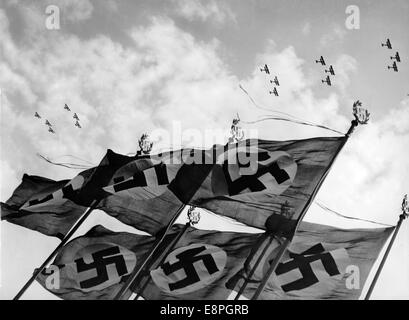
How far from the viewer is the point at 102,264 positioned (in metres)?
15.6

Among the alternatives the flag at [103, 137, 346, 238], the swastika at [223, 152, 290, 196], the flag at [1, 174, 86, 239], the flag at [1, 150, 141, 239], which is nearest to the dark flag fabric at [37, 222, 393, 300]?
the flag at [1, 174, 86, 239]

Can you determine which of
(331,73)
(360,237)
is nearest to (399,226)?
(360,237)

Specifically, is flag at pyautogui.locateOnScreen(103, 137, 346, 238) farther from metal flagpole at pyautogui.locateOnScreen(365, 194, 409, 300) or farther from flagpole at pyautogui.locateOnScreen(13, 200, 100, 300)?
metal flagpole at pyautogui.locateOnScreen(365, 194, 409, 300)

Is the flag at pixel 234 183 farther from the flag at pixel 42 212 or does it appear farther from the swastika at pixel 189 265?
the flag at pixel 42 212

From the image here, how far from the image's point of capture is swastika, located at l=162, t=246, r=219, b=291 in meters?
14.6

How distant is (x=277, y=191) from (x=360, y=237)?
3.16 meters

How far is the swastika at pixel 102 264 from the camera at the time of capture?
15.5m

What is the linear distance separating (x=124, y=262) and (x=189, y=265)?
102 inches

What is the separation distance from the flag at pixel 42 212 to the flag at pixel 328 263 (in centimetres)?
702

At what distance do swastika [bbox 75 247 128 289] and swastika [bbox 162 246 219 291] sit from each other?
165cm
